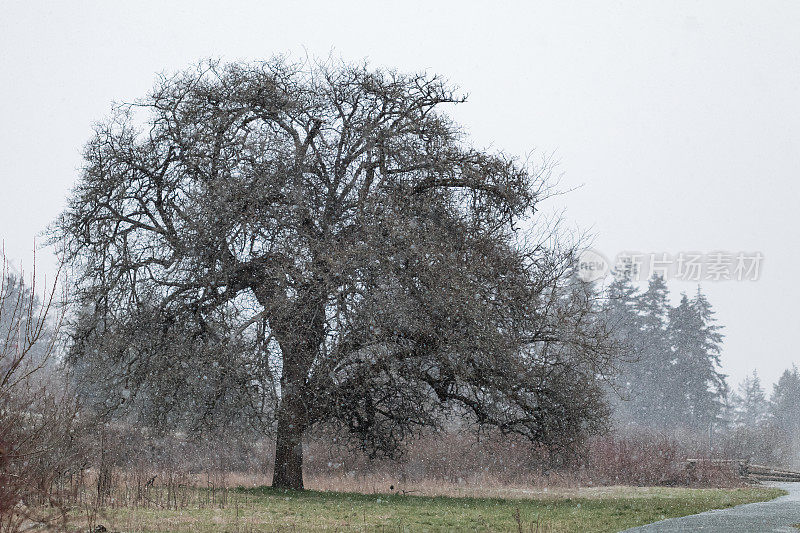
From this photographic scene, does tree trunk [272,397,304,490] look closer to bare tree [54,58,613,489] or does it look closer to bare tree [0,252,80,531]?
bare tree [54,58,613,489]

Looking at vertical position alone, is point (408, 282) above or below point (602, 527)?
above

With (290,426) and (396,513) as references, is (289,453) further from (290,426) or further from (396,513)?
(396,513)

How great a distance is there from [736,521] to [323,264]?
9.30 m

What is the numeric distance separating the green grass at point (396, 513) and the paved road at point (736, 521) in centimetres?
52

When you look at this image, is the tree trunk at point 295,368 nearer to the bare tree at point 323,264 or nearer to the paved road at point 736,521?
the bare tree at point 323,264

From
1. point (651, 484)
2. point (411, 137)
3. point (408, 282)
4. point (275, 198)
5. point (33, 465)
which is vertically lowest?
point (651, 484)

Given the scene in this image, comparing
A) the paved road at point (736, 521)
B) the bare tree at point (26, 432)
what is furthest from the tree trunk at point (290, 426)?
the paved road at point (736, 521)

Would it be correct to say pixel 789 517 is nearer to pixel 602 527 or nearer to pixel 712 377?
pixel 602 527

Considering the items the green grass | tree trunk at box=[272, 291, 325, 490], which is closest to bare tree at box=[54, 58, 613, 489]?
tree trunk at box=[272, 291, 325, 490]

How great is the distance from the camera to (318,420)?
1884 cm

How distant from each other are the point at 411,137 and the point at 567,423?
8.02 meters

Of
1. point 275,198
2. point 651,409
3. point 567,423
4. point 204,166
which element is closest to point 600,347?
point 567,423

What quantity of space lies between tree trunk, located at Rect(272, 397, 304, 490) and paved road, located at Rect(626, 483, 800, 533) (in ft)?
29.9

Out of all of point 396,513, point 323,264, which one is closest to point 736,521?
point 396,513
